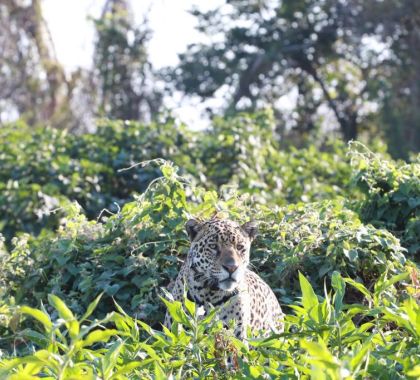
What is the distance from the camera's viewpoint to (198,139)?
13.2 m

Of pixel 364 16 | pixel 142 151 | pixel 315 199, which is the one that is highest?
pixel 364 16

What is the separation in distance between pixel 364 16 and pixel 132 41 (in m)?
4.85

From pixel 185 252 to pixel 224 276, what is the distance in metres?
1.57

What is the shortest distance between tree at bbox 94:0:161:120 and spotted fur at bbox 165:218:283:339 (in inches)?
577

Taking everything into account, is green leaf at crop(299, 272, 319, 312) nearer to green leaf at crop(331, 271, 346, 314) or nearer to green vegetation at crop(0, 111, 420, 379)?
green vegetation at crop(0, 111, 420, 379)

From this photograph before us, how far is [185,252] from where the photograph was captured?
26.2 feet

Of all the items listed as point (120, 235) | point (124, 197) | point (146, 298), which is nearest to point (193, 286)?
point (146, 298)

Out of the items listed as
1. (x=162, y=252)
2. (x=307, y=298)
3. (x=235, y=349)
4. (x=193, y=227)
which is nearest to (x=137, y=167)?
(x=162, y=252)

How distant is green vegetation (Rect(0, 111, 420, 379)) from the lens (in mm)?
4820

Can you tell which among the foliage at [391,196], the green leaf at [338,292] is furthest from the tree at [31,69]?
the green leaf at [338,292]

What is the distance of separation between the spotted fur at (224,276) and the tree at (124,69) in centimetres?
1467

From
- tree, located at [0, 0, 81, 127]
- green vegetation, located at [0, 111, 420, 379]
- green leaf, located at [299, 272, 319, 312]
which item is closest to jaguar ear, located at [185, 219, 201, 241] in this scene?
green vegetation, located at [0, 111, 420, 379]

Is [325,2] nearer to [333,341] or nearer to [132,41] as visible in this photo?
[132,41]

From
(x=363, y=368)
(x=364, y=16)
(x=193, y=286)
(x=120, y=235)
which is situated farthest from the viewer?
(x=364, y=16)
